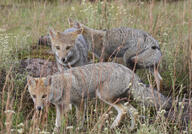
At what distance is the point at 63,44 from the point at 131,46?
1.31m

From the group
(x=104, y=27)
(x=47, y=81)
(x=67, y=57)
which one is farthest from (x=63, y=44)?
(x=104, y=27)

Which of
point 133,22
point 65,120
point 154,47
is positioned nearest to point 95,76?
point 65,120

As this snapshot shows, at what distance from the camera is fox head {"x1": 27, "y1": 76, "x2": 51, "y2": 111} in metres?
4.50

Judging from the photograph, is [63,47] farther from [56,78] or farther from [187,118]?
[187,118]

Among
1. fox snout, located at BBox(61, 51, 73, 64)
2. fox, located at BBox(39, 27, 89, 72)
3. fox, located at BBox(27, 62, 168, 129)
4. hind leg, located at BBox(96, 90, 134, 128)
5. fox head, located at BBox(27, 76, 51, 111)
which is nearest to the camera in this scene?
fox head, located at BBox(27, 76, 51, 111)

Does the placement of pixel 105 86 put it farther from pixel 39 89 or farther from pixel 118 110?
pixel 39 89

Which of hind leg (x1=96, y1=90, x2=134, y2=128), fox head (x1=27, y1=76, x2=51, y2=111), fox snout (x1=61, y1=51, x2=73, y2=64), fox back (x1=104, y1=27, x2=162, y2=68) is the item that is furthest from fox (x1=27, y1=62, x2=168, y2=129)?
fox back (x1=104, y1=27, x2=162, y2=68)

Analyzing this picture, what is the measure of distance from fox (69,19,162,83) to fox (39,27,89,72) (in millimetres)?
298

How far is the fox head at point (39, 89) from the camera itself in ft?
14.8

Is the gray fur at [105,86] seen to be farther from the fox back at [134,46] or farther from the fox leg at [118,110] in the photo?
the fox back at [134,46]

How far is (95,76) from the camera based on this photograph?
4.83 metres

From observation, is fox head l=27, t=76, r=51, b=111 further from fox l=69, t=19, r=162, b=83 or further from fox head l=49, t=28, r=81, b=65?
fox l=69, t=19, r=162, b=83

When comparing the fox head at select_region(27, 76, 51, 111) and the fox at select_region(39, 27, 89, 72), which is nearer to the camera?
the fox head at select_region(27, 76, 51, 111)

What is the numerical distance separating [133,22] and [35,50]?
2.23 m
